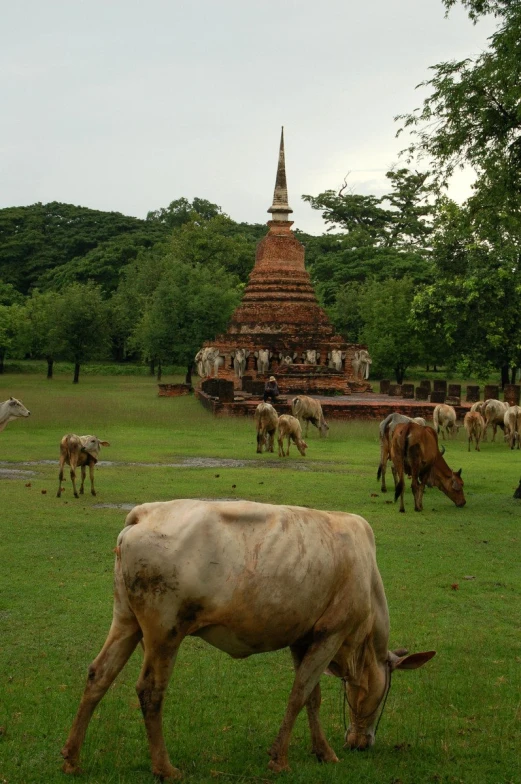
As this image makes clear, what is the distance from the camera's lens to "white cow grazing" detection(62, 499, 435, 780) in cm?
474

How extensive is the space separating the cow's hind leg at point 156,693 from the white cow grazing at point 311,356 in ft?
118

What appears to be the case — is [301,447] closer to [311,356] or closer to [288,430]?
[288,430]

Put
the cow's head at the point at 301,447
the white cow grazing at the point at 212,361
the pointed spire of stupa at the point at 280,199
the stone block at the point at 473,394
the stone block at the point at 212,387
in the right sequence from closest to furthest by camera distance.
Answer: the cow's head at the point at 301,447 < the stone block at the point at 212,387 < the stone block at the point at 473,394 < the white cow grazing at the point at 212,361 < the pointed spire of stupa at the point at 280,199

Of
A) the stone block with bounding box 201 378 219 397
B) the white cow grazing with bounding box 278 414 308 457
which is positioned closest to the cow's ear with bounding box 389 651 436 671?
the white cow grazing with bounding box 278 414 308 457

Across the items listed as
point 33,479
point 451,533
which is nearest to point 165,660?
point 451,533

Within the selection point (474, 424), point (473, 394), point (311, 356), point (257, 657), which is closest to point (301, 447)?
point (474, 424)

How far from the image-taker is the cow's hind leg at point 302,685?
4879 mm

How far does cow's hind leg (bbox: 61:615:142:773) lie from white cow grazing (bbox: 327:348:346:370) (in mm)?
35627

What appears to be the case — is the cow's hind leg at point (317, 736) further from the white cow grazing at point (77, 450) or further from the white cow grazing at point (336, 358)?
the white cow grazing at point (336, 358)

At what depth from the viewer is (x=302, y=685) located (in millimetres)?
4984

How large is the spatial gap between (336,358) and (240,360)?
13.8 feet

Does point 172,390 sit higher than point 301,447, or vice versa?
point 172,390

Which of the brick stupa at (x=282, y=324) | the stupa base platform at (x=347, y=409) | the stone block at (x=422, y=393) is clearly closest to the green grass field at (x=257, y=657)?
the stupa base platform at (x=347, y=409)

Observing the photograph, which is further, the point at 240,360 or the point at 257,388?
the point at 240,360
